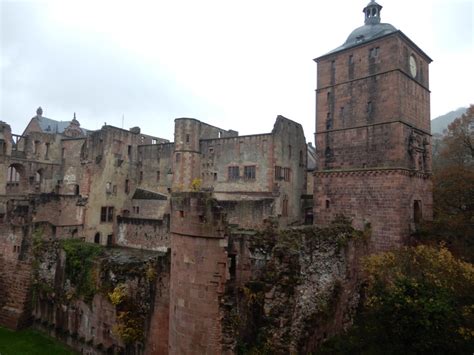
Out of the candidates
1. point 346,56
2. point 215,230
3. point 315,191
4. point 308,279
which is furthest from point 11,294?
point 346,56

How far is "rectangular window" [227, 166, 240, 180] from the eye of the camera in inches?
1212

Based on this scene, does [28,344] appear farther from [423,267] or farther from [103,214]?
[423,267]

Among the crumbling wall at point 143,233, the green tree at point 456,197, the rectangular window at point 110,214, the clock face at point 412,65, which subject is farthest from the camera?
the rectangular window at point 110,214

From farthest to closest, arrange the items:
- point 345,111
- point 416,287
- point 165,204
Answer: point 165,204
point 345,111
point 416,287

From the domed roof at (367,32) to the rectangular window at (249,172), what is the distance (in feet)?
38.5

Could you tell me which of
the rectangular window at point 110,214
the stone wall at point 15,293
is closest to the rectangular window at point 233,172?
the rectangular window at point 110,214

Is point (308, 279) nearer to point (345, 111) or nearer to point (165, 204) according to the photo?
point (345, 111)

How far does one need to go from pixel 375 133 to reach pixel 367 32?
7137mm

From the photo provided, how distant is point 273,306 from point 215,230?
10.3 ft

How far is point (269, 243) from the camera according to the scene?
1237 centimetres

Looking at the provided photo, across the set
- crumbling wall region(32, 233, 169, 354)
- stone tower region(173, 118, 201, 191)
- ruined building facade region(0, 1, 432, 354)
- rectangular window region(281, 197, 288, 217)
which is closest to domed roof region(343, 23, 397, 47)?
ruined building facade region(0, 1, 432, 354)

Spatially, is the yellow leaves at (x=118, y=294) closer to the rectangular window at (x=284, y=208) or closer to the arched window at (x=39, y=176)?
the rectangular window at (x=284, y=208)

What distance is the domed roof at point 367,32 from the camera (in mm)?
22750

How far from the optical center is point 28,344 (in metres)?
17.1
